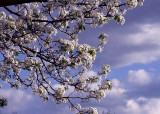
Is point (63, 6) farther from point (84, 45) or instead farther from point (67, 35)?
point (67, 35)

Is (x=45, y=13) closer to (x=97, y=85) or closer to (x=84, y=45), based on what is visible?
(x=84, y=45)

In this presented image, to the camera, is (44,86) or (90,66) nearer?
(90,66)

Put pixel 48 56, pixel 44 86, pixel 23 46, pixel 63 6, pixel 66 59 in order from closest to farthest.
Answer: pixel 63 6 → pixel 66 59 → pixel 48 56 → pixel 23 46 → pixel 44 86

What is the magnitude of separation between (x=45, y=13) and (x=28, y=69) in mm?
3079

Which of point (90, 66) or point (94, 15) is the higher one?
point (94, 15)

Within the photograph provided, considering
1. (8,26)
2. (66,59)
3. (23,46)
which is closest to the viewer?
(66,59)

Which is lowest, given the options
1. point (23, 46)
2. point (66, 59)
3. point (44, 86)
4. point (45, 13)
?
point (66, 59)

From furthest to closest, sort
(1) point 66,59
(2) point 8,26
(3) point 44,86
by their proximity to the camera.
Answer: (3) point 44,86 → (2) point 8,26 → (1) point 66,59

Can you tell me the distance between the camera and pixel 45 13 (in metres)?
12.8

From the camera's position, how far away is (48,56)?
495 inches

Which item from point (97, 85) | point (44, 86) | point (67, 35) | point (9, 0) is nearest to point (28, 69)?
point (44, 86)

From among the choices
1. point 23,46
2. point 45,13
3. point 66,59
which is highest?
point 45,13

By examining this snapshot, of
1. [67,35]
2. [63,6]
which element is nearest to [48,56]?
[67,35]

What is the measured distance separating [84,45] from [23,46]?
3.79m
